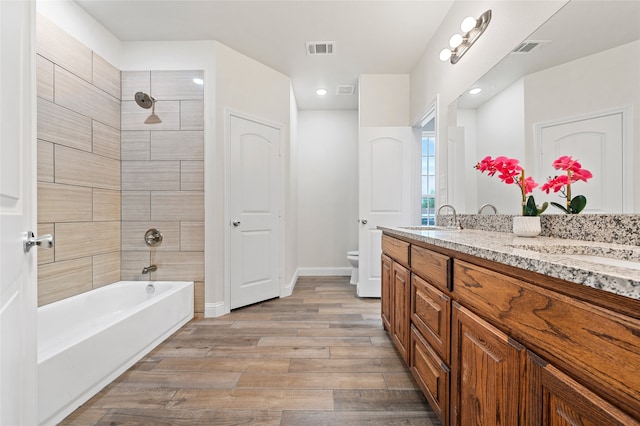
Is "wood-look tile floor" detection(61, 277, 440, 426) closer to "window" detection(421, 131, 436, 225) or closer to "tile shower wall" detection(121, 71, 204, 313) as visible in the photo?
"tile shower wall" detection(121, 71, 204, 313)

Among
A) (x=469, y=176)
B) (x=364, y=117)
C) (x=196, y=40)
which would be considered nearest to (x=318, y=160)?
(x=364, y=117)

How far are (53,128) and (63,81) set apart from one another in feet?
1.22

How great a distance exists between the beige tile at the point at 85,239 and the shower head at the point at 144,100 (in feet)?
3.63

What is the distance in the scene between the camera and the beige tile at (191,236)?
273 cm

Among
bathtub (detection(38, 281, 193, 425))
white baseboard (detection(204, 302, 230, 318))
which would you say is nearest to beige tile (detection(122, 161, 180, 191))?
bathtub (detection(38, 281, 193, 425))

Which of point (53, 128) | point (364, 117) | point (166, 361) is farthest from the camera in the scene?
point (364, 117)

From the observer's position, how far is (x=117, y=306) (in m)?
2.47

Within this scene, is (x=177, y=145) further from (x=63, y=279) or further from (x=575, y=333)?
(x=575, y=333)

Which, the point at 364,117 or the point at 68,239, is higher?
the point at 364,117

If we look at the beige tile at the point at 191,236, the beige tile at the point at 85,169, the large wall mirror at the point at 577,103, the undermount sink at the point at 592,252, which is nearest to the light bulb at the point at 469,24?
the large wall mirror at the point at 577,103

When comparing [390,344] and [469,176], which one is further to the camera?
[390,344]

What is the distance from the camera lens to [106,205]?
2.54 m

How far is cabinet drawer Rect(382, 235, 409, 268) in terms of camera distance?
1704 mm

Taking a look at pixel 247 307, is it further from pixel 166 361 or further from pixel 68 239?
pixel 68 239
